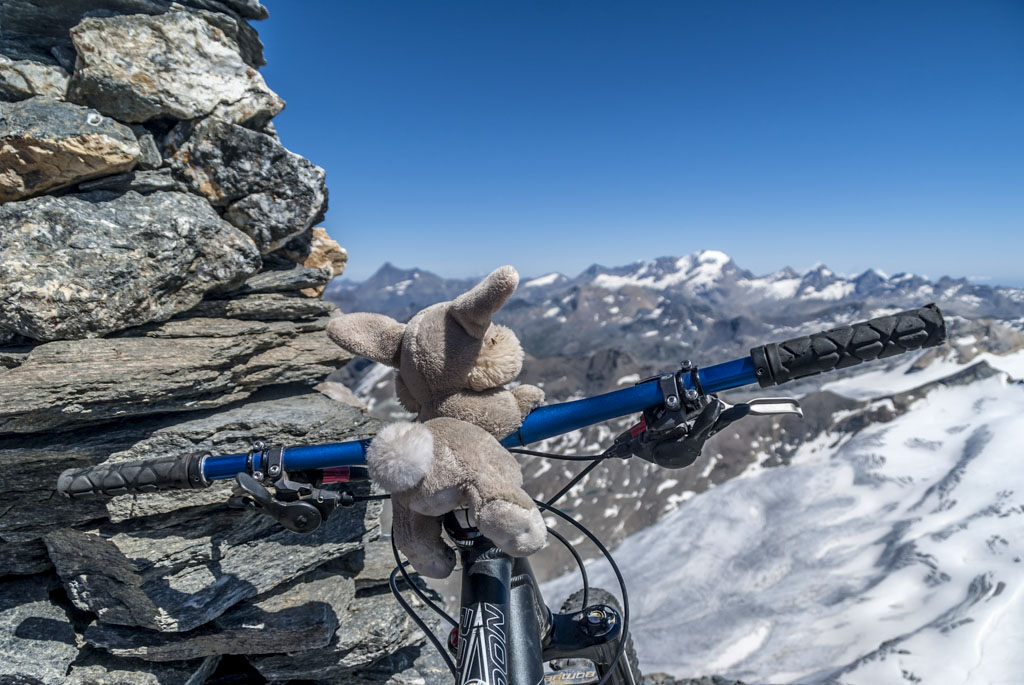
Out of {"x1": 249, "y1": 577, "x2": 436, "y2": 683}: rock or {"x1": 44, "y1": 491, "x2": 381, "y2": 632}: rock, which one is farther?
{"x1": 249, "y1": 577, "x2": 436, "y2": 683}: rock

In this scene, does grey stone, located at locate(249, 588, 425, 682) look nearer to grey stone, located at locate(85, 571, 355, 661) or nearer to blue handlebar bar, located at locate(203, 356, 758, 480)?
grey stone, located at locate(85, 571, 355, 661)

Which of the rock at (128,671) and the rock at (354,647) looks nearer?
the rock at (128,671)

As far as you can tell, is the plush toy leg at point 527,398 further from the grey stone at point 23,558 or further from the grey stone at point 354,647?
the grey stone at point 23,558

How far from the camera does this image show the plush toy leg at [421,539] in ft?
9.33

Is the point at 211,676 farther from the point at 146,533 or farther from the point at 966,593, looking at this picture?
the point at 966,593

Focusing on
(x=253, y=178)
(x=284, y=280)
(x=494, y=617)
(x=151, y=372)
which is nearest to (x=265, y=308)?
(x=284, y=280)

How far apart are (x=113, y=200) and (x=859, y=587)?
115 ft

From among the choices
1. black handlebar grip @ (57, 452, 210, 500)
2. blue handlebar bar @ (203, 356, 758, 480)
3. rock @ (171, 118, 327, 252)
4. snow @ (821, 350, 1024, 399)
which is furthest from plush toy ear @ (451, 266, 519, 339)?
snow @ (821, 350, 1024, 399)

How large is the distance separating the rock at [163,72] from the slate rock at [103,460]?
3728 mm

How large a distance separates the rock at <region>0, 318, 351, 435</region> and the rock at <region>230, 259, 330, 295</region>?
659 millimetres

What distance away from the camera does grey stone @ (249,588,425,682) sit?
17.9 feet

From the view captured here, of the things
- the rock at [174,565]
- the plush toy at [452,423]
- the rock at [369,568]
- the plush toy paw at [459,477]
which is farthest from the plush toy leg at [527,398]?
the rock at [369,568]

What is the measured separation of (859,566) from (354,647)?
35.4m

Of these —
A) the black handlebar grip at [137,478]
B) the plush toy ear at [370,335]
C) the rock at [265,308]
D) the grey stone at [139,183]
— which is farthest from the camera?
the rock at [265,308]
